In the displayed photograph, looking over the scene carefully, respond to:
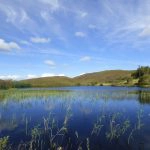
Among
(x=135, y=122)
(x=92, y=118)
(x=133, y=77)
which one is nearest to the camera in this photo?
(x=135, y=122)

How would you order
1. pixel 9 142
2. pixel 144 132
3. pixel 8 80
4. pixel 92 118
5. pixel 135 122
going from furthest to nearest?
pixel 8 80 < pixel 92 118 < pixel 135 122 < pixel 144 132 < pixel 9 142

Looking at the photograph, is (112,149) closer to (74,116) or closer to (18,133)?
(18,133)

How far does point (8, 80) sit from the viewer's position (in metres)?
88.6

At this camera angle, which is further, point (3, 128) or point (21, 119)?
point (21, 119)

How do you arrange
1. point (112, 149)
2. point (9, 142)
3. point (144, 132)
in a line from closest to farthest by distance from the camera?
point (112, 149)
point (9, 142)
point (144, 132)

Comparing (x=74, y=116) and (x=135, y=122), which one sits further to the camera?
(x=74, y=116)

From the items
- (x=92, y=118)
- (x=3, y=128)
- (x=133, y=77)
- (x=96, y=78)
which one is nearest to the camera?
(x=3, y=128)

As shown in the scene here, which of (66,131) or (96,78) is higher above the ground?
(96,78)

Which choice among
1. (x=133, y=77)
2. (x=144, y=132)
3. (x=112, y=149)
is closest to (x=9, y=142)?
(x=112, y=149)

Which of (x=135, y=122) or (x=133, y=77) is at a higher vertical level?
(x=133, y=77)

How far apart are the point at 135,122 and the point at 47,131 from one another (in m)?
7.98

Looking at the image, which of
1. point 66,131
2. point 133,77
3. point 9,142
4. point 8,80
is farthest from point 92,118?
point 133,77

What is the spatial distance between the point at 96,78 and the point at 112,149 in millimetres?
180160

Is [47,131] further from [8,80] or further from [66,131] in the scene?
[8,80]
